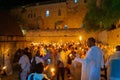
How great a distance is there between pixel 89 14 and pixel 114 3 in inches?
410

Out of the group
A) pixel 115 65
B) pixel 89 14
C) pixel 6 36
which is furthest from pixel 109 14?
pixel 115 65

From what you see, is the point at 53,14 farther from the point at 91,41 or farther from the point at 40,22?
the point at 91,41

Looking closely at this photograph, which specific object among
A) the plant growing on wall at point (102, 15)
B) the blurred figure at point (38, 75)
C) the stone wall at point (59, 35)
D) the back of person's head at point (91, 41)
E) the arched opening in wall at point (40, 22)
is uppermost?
the arched opening in wall at point (40, 22)

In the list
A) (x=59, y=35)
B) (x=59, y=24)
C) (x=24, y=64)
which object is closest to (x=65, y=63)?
(x=24, y=64)

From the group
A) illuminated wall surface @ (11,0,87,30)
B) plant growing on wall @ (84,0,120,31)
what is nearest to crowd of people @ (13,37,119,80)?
plant growing on wall @ (84,0,120,31)

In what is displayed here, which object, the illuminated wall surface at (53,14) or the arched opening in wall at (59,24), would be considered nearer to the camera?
the illuminated wall surface at (53,14)

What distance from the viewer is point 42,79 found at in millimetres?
7238

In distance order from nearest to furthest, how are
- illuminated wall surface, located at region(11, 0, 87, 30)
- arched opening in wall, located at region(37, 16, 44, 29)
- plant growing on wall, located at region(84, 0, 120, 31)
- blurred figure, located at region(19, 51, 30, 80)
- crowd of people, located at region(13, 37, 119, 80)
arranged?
crowd of people, located at region(13, 37, 119, 80) < blurred figure, located at region(19, 51, 30, 80) < plant growing on wall, located at region(84, 0, 120, 31) < illuminated wall surface, located at region(11, 0, 87, 30) < arched opening in wall, located at region(37, 16, 44, 29)

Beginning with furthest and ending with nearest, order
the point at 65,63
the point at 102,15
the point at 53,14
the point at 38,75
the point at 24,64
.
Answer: the point at 53,14 → the point at 102,15 → the point at 65,63 → the point at 24,64 → the point at 38,75

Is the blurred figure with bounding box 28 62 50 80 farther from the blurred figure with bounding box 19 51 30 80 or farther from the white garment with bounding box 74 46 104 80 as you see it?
the blurred figure with bounding box 19 51 30 80

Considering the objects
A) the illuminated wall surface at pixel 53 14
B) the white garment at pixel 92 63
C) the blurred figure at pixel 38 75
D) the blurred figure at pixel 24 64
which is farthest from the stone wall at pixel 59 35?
the blurred figure at pixel 38 75

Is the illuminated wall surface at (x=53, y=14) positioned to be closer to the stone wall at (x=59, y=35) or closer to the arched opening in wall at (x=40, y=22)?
the arched opening in wall at (x=40, y=22)

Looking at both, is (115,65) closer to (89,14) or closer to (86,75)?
(86,75)

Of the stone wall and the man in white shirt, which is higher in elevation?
the stone wall
